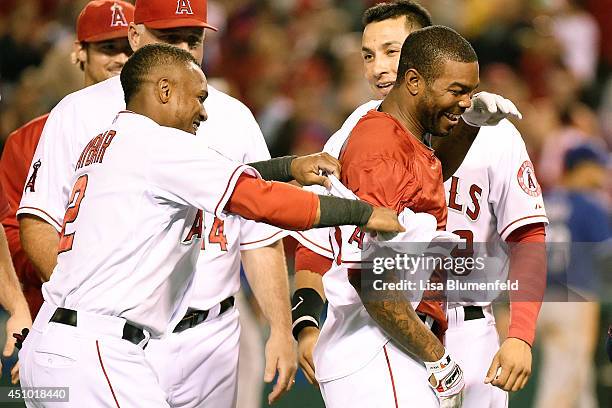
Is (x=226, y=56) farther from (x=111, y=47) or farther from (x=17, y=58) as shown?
(x=111, y=47)

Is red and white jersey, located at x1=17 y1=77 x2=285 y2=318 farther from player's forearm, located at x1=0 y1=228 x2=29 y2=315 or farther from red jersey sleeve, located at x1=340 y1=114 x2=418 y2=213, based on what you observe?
red jersey sleeve, located at x1=340 y1=114 x2=418 y2=213

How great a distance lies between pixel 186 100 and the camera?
135 inches

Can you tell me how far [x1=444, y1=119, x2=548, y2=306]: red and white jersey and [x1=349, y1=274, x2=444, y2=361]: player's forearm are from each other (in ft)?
2.70

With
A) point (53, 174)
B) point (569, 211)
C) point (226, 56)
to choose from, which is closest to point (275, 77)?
point (226, 56)

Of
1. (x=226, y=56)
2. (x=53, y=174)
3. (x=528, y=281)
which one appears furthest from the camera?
(x=226, y=56)

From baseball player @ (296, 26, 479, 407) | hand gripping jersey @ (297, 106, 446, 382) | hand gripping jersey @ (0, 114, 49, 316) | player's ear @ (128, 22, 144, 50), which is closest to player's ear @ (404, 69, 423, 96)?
baseball player @ (296, 26, 479, 407)

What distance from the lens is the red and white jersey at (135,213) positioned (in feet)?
10.6

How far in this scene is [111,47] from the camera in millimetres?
4902

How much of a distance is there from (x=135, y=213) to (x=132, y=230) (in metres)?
0.05

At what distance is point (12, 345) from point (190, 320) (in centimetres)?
66

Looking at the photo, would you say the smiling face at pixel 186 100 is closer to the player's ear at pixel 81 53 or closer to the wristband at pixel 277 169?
the wristband at pixel 277 169

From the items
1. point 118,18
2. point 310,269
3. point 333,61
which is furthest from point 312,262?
point 333,61

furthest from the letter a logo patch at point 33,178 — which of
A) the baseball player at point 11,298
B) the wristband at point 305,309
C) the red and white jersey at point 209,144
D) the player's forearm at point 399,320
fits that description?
the player's forearm at point 399,320

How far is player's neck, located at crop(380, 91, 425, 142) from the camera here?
3408 millimetres
